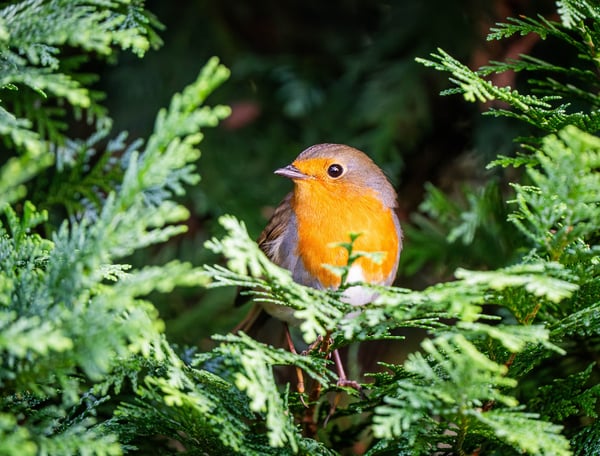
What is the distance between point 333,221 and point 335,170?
0.22 m

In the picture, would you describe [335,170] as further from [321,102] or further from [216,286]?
[216,286]

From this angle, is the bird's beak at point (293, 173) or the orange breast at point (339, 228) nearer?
the orange breast at point (339, 228)

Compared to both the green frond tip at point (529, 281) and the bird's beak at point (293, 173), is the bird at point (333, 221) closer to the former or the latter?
the bird's beak at point (293, 173)

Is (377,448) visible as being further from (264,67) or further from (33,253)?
(264,67)

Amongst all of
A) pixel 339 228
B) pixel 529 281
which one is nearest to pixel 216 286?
pixel 529 281

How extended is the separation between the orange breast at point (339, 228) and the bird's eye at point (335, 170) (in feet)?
0.18

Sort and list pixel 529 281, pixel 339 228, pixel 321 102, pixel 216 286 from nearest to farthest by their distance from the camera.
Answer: pixel 529 281 < pixel 216 286 < pixel 339 228 < pixel 321 102

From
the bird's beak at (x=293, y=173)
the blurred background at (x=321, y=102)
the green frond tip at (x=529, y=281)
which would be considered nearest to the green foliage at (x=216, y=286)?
the green frond tip at (x=529, y=281)

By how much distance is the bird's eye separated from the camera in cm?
218

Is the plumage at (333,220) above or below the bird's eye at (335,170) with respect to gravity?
below

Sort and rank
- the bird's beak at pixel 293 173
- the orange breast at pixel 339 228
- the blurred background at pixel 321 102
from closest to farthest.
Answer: the orange breast at pixel 339 228 < the bird's beak at pixel 293 173 < the blurred background at pixel 321 102

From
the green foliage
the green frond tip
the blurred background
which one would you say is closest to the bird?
the blurred background

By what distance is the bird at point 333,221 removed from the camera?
1.99 metres

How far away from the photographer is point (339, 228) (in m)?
2.00
